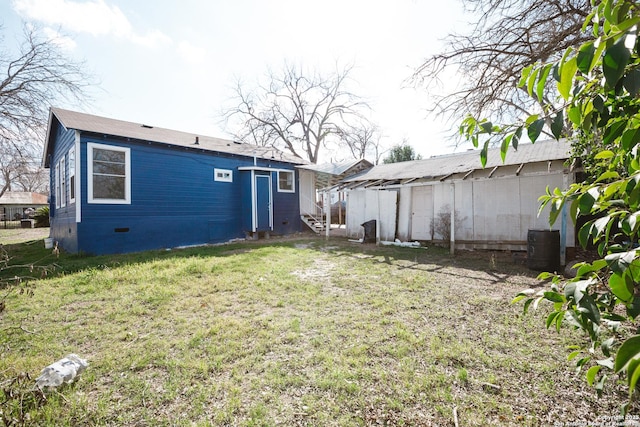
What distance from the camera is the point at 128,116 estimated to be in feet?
40.0

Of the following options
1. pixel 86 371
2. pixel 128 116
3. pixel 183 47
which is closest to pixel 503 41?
pixel 86 371

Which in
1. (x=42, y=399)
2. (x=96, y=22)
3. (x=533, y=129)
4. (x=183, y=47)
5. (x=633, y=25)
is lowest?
(x=42, y=399)

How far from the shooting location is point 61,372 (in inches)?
93.2

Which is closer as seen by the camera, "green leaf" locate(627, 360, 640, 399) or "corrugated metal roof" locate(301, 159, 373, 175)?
"green leaf" locate(627, 360, 640, 399)

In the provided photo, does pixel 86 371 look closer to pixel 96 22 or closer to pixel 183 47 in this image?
pixel 96 22

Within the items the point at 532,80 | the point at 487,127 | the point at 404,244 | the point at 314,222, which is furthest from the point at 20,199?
the point at 532,80

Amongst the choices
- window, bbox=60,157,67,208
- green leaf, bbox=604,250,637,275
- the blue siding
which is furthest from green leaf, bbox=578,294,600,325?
window, bbox=60,157,67,208

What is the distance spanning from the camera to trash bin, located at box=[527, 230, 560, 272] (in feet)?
20.5

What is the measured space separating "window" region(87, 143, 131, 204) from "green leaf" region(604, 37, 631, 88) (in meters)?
11.0

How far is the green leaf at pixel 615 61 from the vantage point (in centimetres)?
55

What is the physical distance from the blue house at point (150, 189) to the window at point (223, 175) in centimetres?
4

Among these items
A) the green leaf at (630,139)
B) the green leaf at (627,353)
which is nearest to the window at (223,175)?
the green leaf at (630,139)

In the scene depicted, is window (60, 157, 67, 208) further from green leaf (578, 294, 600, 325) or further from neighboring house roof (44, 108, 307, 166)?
green leaf (578, 294, 600, 325)

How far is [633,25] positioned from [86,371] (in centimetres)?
391
